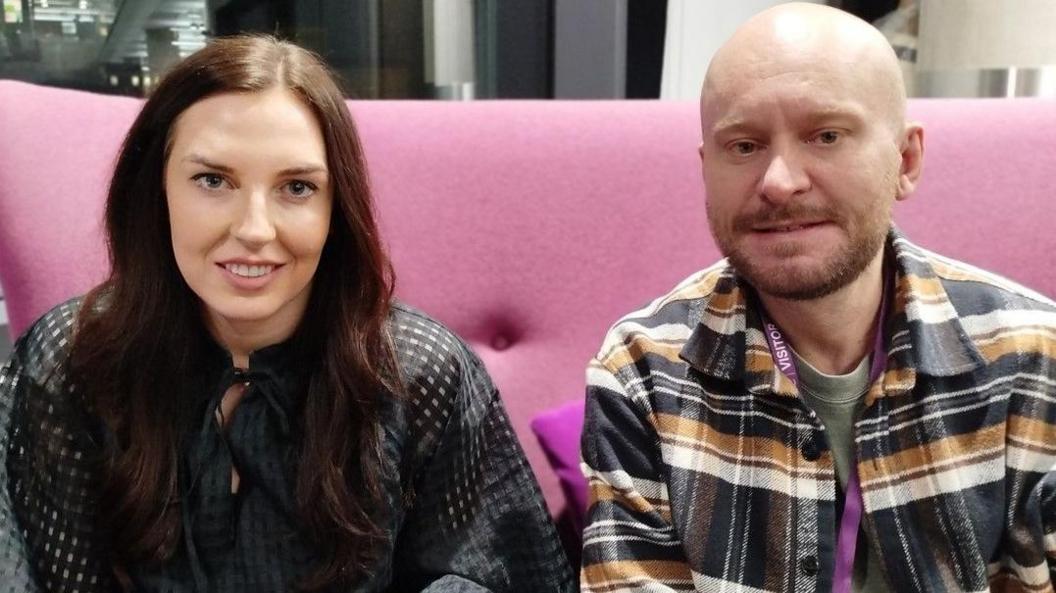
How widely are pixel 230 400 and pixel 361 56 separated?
39.4 inches

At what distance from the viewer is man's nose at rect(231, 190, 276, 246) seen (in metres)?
0.97

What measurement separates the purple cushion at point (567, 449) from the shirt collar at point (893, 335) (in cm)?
21

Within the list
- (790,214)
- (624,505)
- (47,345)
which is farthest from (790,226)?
(47,345)

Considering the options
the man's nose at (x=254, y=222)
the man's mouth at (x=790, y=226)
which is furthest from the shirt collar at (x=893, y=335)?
the man's nose at (x=254, y=222)

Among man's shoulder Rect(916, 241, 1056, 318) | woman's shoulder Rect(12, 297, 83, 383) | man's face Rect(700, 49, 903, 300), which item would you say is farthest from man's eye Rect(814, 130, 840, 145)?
woman's shoulder Rect(12, 297, 83, 383)

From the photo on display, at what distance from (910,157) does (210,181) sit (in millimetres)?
743

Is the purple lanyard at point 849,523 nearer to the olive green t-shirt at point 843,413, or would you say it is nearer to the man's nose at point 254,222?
the olive green t-shirt at point 843,413

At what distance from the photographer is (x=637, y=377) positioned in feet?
3.58

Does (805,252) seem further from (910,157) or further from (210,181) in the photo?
(210,181)

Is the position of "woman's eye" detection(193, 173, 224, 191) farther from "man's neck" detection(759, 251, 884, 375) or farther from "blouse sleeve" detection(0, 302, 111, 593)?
"man's neck" detection(759, 251, 884, 375)

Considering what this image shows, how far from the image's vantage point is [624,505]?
1053 mm

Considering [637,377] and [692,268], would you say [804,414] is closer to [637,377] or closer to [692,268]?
[637,377]

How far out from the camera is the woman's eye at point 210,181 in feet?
3.27

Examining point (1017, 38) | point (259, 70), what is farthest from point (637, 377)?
point (1017, 38)
